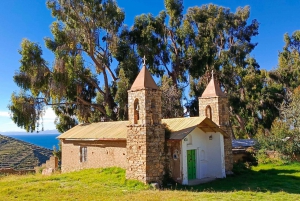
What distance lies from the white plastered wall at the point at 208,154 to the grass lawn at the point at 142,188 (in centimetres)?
102

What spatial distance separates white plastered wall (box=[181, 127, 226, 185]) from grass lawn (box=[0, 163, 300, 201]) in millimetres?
1022

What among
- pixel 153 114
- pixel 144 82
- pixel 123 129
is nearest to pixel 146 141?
pixel 153 114

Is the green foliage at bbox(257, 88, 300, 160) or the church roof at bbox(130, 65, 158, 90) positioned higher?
the church roof at bbox(130, 65, 158, 90)

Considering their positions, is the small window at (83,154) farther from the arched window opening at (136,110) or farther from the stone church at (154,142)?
the arched window opening at (136,110)

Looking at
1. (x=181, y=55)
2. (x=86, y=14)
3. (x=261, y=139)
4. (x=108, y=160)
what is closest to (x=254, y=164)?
(x=261, y=139)

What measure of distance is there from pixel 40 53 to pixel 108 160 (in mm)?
14245

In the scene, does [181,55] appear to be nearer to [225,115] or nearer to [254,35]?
[254,35]

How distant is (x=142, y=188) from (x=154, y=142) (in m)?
2.55

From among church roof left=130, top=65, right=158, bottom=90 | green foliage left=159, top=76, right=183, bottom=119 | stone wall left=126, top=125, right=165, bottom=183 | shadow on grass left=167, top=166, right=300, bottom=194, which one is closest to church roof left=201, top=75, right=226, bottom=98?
shadow on grass left=167, top=166, right=300, bottom=194

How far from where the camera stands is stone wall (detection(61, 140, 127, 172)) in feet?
65.6

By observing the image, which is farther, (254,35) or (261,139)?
(254,35)

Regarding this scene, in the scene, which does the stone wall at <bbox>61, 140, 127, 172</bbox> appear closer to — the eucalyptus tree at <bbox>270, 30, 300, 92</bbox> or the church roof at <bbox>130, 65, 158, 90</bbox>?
the church roof at <bbox>130, 65, 158, 90</bbox>

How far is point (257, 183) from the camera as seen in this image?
59.0ft

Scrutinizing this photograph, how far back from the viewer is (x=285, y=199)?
13.3 metres
